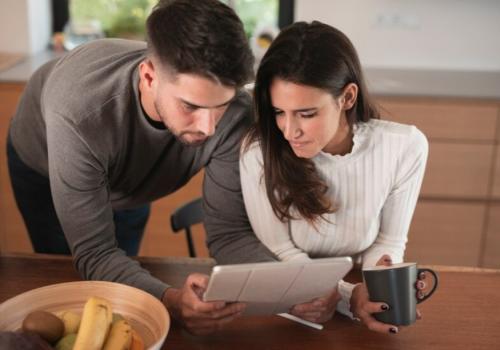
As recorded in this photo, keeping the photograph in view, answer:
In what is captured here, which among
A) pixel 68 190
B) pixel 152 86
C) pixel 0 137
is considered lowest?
pixel 0 137

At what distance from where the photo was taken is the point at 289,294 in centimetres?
121

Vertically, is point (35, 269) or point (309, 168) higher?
point (309, 168)

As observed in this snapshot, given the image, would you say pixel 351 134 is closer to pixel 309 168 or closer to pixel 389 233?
pixel 309 168

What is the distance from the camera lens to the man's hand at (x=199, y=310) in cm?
121

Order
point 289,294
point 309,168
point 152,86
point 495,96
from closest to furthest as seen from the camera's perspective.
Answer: point 289,294, point 152,86, point 309,168, point 495,96

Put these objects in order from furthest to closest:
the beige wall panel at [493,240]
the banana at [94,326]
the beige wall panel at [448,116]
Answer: the beige wall panel at [493,240] → the beige wall panel at [448,116] → the banana at [94,326]

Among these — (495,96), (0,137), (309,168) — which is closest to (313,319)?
(309,168)

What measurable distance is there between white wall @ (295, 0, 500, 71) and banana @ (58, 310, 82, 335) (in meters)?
2.39

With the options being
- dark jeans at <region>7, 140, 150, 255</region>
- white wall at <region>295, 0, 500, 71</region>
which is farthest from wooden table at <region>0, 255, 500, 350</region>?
white wall at <region>295, 0, 500, 71</region>

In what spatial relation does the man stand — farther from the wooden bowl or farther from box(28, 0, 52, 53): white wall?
box(28, 0, 52, 53): white wall

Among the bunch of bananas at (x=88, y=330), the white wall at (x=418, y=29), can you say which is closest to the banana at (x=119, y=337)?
the bunch of bananas at (x=88, y=330)

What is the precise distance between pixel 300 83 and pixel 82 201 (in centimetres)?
49

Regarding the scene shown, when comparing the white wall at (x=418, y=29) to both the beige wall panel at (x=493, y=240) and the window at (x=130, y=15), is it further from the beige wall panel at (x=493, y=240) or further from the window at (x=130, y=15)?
the beige wall panel at (x=493, y=240)

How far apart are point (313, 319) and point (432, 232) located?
1.87 metres
